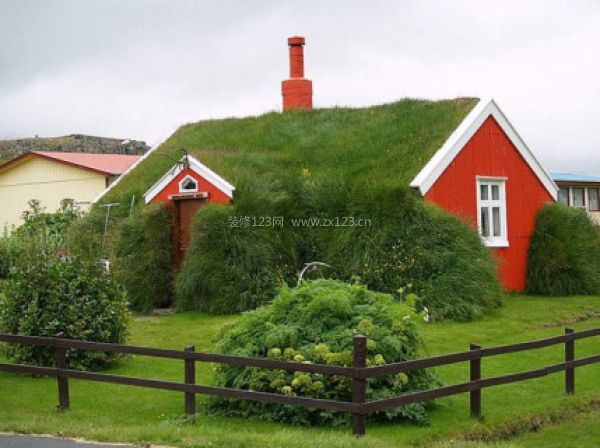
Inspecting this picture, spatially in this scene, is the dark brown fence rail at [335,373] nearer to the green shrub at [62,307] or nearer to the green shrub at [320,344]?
the green shrub at [320,344]

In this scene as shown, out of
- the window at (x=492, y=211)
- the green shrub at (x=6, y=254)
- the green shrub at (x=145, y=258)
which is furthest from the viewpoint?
the green shrub at (x=6, y=254)

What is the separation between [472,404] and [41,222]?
773 inches

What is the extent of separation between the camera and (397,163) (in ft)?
72.7

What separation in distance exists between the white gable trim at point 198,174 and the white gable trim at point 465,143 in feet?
13.8

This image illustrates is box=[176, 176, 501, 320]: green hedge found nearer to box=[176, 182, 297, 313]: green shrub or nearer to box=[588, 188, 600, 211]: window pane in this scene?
box=[176, 182, 297, 313]: green shrub

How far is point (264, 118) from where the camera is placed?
90.4ft

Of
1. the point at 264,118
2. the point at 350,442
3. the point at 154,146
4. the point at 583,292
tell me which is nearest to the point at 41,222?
the point at 154,146

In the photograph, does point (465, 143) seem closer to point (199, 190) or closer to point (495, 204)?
point (495, 204)

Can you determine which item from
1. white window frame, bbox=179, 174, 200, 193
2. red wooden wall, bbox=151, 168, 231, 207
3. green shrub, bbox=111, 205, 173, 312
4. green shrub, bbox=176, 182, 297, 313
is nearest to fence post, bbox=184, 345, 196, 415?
green shrub, bbox=176, 182, 297, 313

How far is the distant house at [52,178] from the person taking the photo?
34.9 metres

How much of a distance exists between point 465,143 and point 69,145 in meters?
35.1

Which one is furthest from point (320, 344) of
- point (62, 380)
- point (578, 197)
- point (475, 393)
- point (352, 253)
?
point (578, 197)

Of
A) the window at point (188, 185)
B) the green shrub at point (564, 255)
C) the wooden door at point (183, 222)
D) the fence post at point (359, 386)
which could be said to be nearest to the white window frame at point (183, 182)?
the window at point (188, 185)

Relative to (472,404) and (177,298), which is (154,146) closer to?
(177,298)
